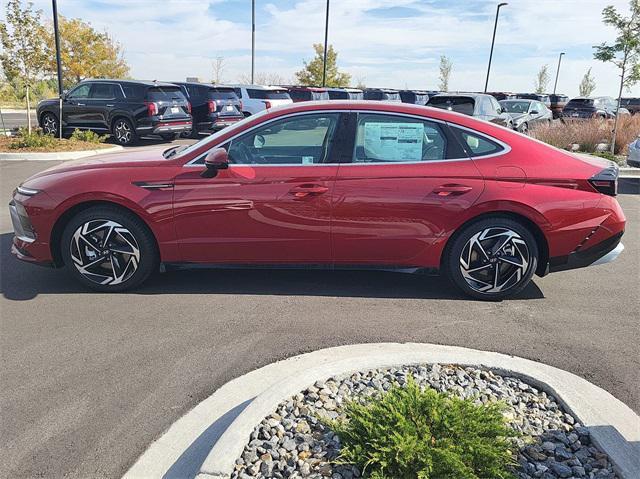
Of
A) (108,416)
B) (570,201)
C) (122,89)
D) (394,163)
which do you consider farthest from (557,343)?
(122,89)

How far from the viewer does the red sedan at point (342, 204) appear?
178 inches

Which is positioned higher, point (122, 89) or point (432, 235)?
point (122, 89)

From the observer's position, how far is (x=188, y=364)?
11.8 feet

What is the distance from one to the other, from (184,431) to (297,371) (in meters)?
0.82

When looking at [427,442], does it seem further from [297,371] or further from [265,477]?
[297,371]

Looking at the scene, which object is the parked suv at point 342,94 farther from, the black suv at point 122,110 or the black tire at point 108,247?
the black tire at point 108,247

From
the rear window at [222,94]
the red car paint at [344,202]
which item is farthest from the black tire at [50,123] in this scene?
the red car paint at [344,202]

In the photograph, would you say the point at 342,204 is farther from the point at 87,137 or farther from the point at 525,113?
the point at 525,113

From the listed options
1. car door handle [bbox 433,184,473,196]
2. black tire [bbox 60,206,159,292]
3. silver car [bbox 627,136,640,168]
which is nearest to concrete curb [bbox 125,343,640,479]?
car door handle [bbox 433,184,473,196]

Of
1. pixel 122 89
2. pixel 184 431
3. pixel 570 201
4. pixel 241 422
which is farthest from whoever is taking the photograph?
pixel 122 89

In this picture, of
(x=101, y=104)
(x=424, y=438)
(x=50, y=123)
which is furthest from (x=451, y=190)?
(x=50, y=123)

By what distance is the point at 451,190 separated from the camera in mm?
4504

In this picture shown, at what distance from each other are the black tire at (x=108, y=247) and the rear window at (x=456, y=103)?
1233 cm

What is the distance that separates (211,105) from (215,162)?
14354mm
